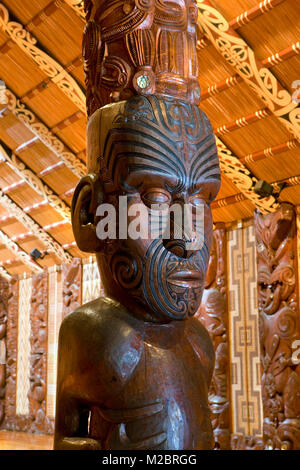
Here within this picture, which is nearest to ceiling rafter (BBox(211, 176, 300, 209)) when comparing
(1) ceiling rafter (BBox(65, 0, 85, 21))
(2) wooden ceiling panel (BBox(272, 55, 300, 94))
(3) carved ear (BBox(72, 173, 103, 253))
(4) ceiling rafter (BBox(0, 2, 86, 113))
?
(2) wooden ceiling panel (BBox(272, 55, 300, 94))

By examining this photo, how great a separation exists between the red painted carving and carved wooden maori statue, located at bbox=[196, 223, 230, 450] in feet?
10.6

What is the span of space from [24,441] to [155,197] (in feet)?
20.0

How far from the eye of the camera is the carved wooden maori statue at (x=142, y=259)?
1972mm

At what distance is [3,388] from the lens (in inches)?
361

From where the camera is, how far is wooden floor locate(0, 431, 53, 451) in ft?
22.2

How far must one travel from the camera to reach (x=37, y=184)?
7.09m

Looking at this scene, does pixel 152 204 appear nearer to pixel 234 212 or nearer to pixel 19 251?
pixel 234 212

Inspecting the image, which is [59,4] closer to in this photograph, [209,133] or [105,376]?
[209,133]

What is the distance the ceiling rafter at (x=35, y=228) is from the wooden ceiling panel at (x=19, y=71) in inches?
78.8

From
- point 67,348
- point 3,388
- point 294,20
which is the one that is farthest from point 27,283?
point 67,348

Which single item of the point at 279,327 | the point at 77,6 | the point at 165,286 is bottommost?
the point at 165,286

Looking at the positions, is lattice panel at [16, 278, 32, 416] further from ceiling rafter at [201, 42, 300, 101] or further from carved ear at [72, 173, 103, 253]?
carved ear at [72, 173, 103, 253]

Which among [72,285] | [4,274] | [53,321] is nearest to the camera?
[72,285]

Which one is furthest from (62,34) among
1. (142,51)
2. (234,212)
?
(142,51)
